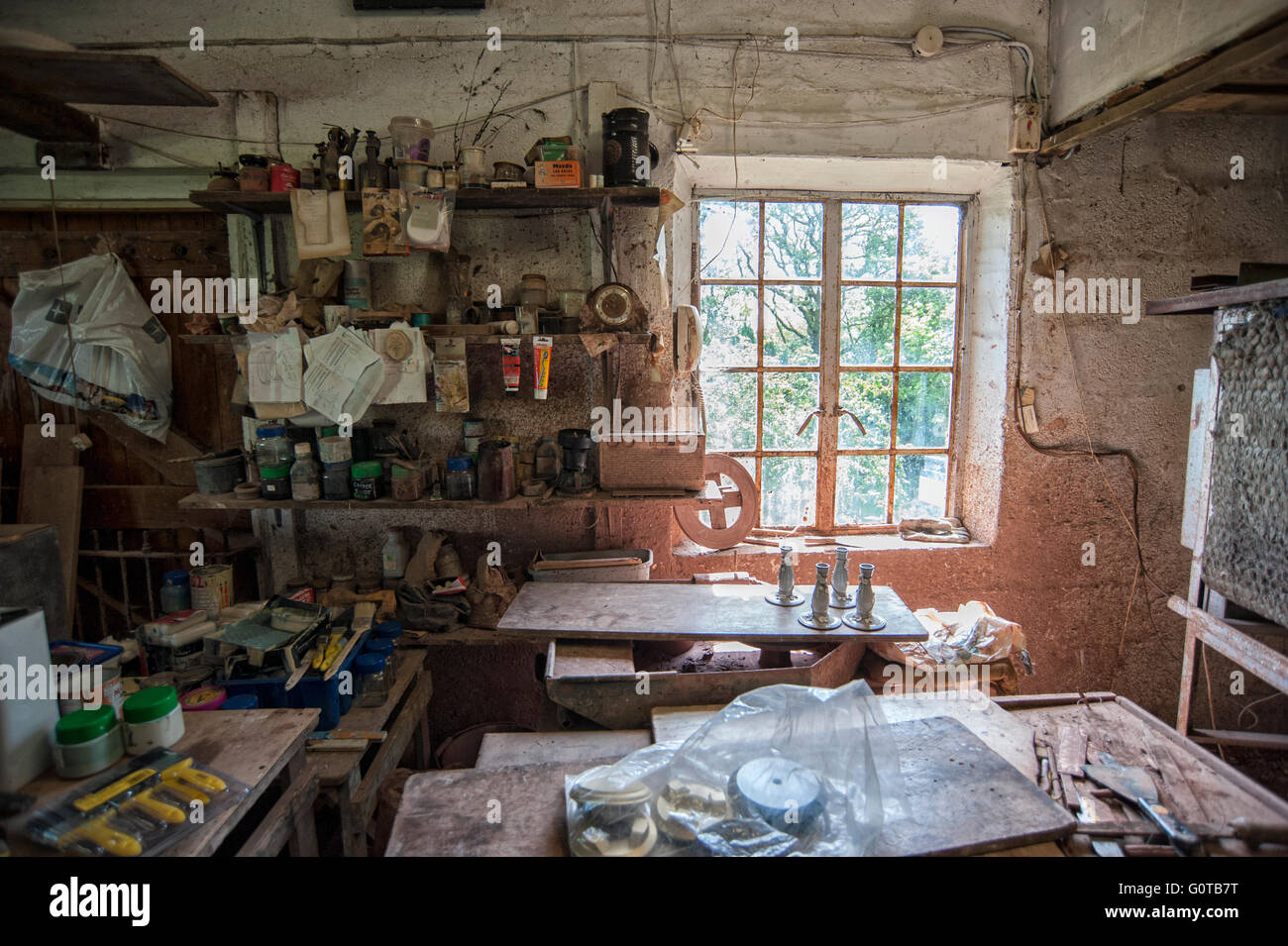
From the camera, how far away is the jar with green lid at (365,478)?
243 cm

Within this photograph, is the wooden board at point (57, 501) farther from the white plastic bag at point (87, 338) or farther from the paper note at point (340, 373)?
the paper note at point (340, 373)

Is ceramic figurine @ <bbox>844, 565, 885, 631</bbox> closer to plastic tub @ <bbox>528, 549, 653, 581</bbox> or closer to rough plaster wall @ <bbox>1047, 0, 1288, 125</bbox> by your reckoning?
plastic tub @ <bbox>528, 549, 653, 581</bbox>

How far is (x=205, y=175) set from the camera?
2607 mm

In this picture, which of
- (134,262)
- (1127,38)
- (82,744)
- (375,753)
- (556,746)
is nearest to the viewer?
(82,744)

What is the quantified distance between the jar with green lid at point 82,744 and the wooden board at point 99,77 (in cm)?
188

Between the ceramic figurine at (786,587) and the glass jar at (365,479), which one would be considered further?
the glass jar at (365,479)

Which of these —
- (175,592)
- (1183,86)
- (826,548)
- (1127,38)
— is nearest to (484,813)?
(175,592)

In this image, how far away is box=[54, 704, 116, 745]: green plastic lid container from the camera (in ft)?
4.10

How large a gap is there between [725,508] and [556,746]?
1375mm

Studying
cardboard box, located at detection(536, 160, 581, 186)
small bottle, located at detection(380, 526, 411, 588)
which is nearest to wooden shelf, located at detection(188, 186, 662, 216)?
cardboard box, located at detection(536, 160, 581, 186)

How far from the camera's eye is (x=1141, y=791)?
58.5 inches

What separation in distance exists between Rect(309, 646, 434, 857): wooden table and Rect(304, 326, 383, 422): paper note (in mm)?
987

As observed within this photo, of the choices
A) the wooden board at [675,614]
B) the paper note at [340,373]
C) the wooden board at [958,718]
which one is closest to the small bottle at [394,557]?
the paper note at [340,373]

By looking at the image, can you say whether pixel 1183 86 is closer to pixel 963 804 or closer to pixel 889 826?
pixel 963 804
